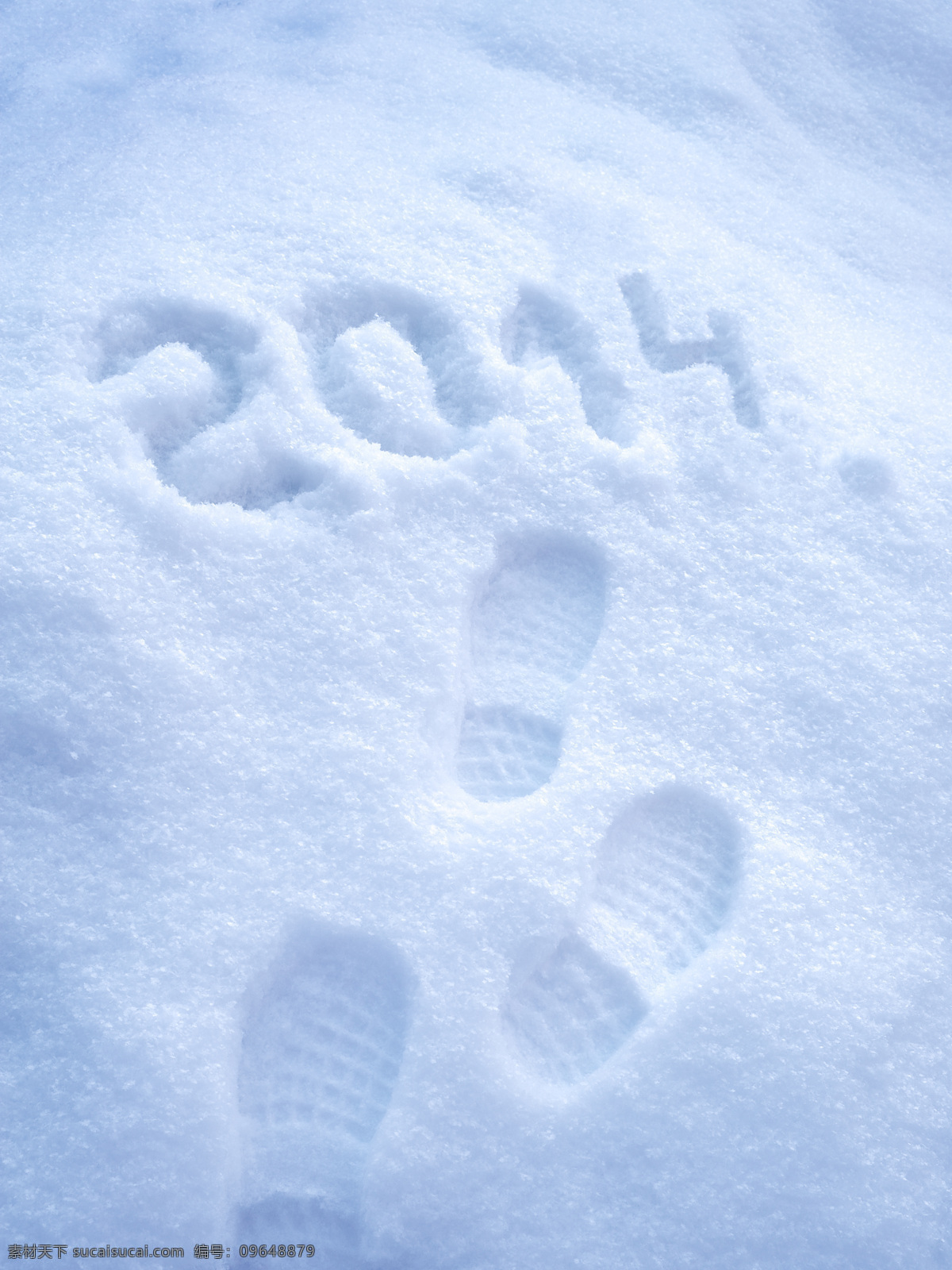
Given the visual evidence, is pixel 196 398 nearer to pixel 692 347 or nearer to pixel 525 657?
pixel 525 657

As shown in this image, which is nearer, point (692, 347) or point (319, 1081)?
point (319, 1081)

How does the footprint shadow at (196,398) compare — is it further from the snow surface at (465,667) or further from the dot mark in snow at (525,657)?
the dot mark in snow at (525,657)

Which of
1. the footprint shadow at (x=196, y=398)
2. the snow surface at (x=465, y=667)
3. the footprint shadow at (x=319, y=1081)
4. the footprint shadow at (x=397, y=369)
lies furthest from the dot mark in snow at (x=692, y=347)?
the footprint shadow at (x=319, y=1081)

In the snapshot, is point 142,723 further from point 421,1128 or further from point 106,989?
point 421,1128

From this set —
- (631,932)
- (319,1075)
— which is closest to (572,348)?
(631,932)

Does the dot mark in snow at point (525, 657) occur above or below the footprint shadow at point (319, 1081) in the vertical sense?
above

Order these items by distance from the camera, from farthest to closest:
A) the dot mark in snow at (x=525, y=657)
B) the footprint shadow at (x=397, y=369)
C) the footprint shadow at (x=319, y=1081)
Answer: the footprint shadow at (x=397, y=369), the dot mark in snow at (x=525, y=657), the footprint shadow at (x=319, y=1081)

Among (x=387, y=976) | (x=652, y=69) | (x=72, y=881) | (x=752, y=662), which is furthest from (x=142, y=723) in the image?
(x=652, y=69)
